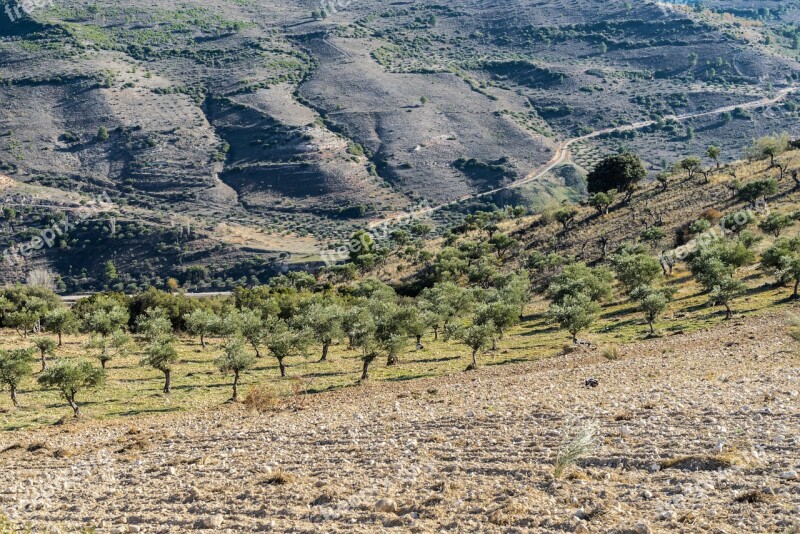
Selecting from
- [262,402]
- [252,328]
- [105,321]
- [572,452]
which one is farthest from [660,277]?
[572,452]

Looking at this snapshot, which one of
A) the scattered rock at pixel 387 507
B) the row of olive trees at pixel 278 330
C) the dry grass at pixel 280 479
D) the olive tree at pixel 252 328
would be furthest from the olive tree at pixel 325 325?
the scattered rock at pixel 387 507

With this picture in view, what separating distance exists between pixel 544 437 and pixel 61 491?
39.7 ft

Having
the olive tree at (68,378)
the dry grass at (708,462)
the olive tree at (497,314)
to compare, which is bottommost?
the olive tree at (68,378)

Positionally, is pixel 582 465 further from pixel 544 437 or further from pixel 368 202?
pixel 368 202

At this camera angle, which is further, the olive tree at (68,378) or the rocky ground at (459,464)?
the olive tree at (68,378)

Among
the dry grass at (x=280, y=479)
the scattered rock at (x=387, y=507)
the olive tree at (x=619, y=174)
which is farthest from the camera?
the olive tree at (x=619, y=174)

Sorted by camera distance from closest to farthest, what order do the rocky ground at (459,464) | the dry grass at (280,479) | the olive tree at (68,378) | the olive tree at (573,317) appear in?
1. the rocky ground at (459,464)
2. the dry grass at (280,479)
3. the olive tree at (68,378)
4. the olive tree at (573,317)

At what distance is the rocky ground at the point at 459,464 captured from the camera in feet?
40.8

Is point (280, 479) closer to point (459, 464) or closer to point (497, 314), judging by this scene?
point (459, 464)

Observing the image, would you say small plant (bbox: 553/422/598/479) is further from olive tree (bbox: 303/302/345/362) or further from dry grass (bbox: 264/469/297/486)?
olive tree (bbox: 303/302/345/362)

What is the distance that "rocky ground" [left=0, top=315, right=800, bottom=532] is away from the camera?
12.4 meters

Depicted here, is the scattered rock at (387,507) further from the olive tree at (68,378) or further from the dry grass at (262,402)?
the olive tree at (68,378)

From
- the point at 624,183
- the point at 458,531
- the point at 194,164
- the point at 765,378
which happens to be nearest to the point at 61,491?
the point at 458,531

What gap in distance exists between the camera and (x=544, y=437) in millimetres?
17422
